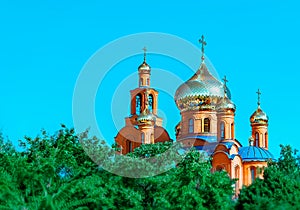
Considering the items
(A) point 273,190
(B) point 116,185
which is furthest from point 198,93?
(B) point 116,185

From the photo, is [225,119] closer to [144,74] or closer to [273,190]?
[144,74]

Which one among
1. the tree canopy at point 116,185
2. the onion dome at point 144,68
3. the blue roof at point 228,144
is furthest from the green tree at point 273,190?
the onion dome at point 144,68

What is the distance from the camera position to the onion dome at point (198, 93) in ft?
160

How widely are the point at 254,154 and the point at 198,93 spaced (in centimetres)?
640

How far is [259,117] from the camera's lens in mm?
50344

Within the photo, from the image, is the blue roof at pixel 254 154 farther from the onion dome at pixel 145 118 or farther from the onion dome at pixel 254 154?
the onion dome at pixel 145 118

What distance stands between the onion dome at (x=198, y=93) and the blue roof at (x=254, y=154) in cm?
502

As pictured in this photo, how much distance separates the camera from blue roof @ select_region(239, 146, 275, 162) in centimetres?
4475

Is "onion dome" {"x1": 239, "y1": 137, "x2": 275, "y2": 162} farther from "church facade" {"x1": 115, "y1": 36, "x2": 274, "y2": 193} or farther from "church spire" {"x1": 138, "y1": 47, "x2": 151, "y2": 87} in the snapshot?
"church spire" {"x1": 138, "y1": 47, "x2": 151, "y2": 87}

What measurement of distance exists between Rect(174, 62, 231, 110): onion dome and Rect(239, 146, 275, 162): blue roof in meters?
5.02

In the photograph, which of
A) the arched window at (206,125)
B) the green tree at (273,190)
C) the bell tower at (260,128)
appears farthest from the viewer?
the bell tower at (260,128)

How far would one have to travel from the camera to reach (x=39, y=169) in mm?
20594

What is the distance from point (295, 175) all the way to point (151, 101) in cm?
2889

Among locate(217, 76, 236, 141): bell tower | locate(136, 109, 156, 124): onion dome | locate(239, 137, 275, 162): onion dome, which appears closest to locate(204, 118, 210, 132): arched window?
locate(217, 76, 236, 141): bell tower
